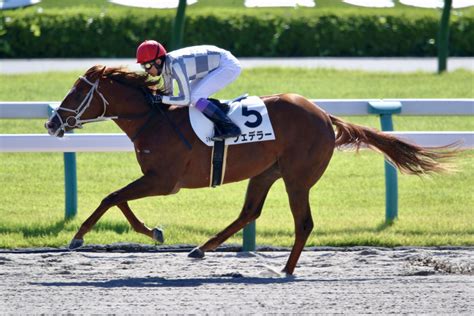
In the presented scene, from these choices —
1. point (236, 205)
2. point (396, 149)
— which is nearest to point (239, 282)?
point (396, 149)

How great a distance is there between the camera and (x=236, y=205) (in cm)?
1027

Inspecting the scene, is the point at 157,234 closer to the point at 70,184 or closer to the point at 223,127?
the point at 223,127

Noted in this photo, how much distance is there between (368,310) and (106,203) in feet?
7.03

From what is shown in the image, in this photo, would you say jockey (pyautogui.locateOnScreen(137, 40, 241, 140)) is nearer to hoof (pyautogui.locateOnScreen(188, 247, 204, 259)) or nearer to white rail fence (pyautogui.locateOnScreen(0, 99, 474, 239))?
hoof (pyautogui.locateOnScreen(188, 247, 204, 259))

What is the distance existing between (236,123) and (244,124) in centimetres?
6

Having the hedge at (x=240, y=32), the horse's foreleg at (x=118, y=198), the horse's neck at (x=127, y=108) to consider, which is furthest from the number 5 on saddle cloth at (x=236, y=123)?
the hedge at (x=240, y=32)

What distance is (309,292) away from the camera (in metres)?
6.79

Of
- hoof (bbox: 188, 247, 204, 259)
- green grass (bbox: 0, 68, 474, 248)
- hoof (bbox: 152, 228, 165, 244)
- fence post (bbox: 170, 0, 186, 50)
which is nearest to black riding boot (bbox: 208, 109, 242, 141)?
hoof (bbox: 152, 228, 165, 244)

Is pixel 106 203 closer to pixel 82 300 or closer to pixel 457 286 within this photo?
pixel 82 300

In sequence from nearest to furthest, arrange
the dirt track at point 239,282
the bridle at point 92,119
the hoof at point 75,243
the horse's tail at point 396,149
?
the dirt track at point 239,282, the hoof at point 75,243, the bridle at point 92,119, the horse's tail at point 396,149

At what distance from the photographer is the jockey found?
768 centimetres

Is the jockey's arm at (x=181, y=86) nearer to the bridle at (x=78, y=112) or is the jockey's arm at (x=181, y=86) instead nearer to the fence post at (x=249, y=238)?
the bridle at (x=78, y=112)

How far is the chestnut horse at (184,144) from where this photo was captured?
7742mm

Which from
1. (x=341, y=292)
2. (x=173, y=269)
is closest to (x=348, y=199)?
(x=173, y=269)
